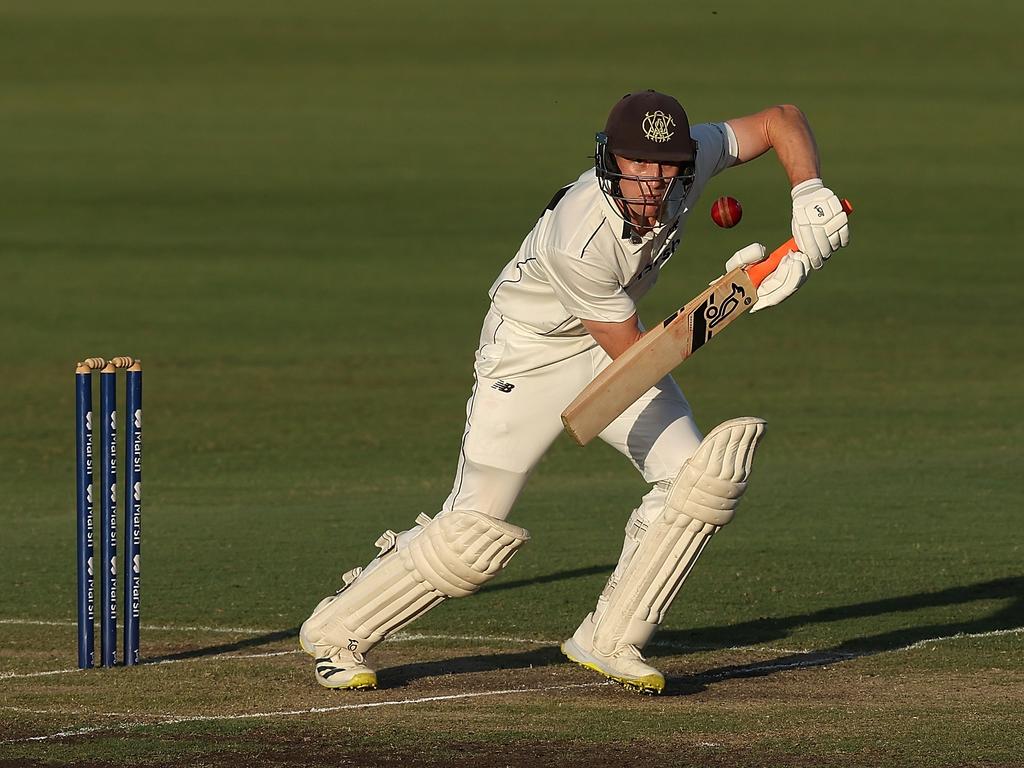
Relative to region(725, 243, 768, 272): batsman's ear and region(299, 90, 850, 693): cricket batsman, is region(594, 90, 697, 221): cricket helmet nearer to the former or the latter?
region(299, 90, 850, 693): cricket batsman

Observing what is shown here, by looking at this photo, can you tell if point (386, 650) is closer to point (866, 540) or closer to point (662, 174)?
point (662, 174)

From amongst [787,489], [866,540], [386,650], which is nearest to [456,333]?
[787,489]

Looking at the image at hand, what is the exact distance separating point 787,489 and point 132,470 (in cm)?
507

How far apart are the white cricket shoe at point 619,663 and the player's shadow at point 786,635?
0.15m

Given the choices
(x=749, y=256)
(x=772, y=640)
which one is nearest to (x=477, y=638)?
(x=772, y=640)

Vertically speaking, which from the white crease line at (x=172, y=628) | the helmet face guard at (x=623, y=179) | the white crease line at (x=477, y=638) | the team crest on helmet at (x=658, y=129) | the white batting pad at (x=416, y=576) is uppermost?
the team crest on helmet at (x=658, y=129)

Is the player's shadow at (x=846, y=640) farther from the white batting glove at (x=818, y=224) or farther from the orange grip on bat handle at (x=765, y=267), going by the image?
the white batting glove at (x=818, y=224)

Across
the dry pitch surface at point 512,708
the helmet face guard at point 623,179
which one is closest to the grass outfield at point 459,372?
the dry pitch surface at point 512,708

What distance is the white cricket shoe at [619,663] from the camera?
18.4 feet

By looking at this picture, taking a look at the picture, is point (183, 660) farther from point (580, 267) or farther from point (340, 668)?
point (580, 267)

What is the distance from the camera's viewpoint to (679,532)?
18.4 ft

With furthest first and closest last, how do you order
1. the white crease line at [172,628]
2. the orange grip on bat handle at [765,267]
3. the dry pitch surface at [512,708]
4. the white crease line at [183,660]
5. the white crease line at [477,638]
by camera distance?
the white crease line at [172,628]
the white crease line at [477,638]
the white crease line at [183,660]
the orange grip on bat handle at [765,267]
the dry pitch surface at [512,708]

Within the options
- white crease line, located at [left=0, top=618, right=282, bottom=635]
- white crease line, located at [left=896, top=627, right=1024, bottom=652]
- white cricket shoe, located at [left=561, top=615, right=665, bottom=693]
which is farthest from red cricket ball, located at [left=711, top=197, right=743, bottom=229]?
white crease line, located at [left=0, top=618, right=282, bottom=635]

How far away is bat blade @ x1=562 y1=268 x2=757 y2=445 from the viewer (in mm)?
5375
